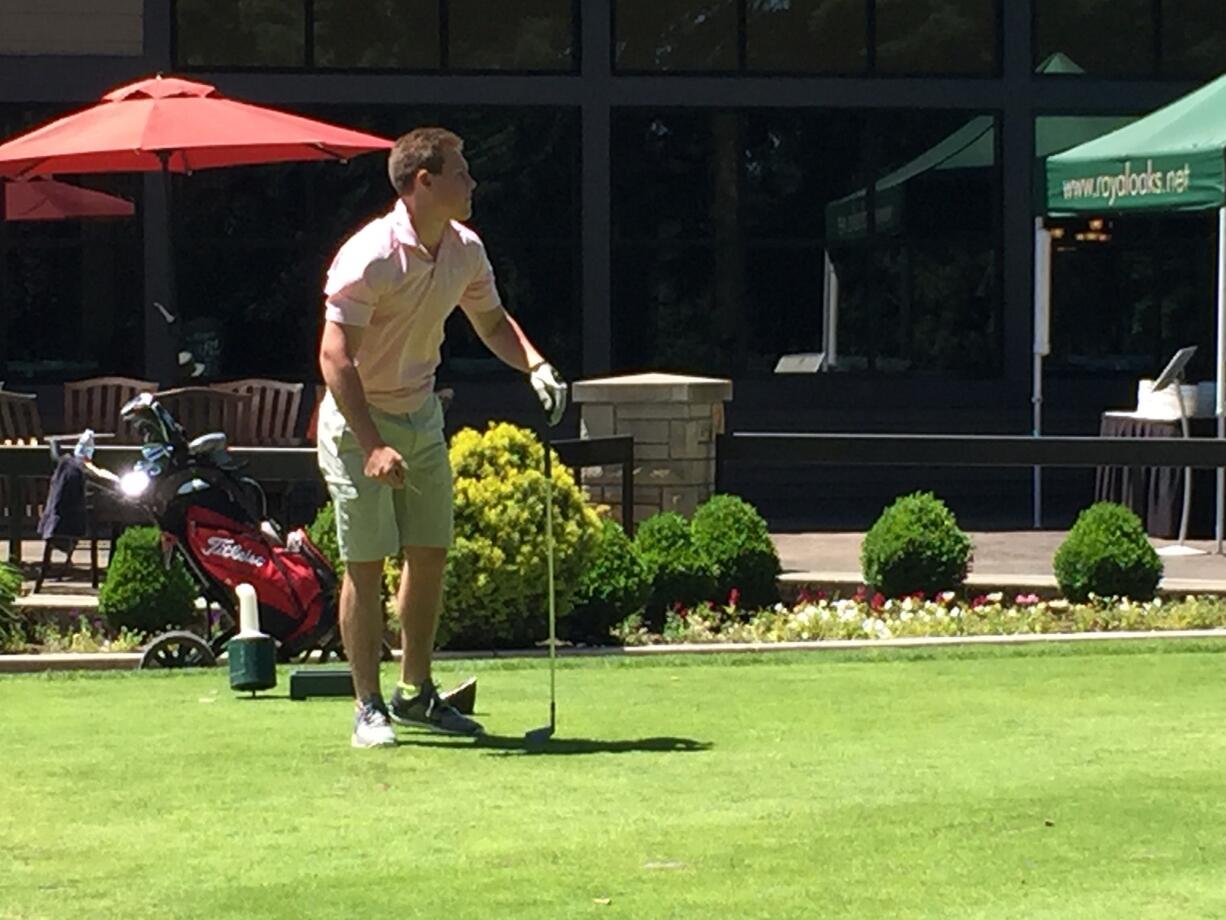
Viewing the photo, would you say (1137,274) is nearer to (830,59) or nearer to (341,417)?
(830,59)

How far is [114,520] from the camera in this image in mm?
13023

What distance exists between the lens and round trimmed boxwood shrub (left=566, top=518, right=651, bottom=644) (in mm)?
11336

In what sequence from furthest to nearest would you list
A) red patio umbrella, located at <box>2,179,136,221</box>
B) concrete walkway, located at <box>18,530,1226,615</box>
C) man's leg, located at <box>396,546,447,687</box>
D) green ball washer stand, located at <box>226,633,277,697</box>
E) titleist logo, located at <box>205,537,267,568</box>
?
red patio umbrella, located at <box>2,179,136,221</box>, concrete walkway, located at <box>18,530,1226,615</box>, titleist logo, located at <box>205,537,267,568</box>, green ball washer stand, located at <box>226,633,277,697</box>, man's leg, located at <box>396,546,447,687</box>

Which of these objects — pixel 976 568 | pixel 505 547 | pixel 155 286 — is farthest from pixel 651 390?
pixel 155 286

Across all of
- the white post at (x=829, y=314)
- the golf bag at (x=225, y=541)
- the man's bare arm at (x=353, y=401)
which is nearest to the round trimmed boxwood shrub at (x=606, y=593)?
the golf bag at (x=225, y=541)

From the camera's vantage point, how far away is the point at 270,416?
1628 centimetres

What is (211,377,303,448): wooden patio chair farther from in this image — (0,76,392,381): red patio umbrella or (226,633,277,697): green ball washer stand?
(226,633,277,697): green ball washer stand

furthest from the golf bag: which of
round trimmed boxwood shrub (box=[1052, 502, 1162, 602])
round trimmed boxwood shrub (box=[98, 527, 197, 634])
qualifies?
round trimmed boxwood shrub (box=[1052, 502, 1162, 602])

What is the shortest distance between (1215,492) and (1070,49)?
571cm

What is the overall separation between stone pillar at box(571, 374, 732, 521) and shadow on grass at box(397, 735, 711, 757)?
5.35 metres

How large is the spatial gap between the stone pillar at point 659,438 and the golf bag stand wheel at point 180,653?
3202 millimetres

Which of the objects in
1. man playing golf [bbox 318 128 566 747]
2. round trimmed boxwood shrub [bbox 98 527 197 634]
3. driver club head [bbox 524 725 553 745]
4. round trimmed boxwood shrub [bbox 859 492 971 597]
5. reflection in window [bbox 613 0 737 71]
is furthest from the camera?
reflection in window [bbox 613 0 737 71]

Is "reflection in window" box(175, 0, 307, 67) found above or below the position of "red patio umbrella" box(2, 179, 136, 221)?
above

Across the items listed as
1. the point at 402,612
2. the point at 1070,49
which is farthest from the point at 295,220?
the point at 402,612
